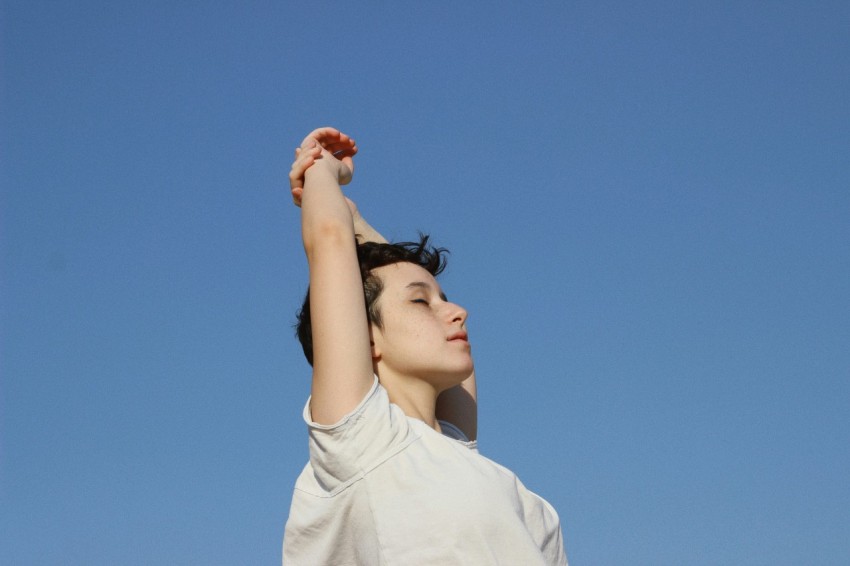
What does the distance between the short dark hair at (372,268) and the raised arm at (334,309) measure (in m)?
0.40

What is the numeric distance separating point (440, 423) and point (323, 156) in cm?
129

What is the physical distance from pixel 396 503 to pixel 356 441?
0.81 ft

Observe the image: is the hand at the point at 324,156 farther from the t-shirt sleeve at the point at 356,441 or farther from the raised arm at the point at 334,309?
the t-shirt sleeve at the point at 356,441

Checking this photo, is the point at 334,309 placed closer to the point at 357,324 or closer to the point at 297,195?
the point at 357,324

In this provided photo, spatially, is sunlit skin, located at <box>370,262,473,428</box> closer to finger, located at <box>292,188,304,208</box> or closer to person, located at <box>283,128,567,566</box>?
person, located at <box>283,128,567,566</box>

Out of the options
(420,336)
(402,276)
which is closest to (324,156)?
(402,276)

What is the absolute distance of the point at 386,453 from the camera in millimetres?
3729

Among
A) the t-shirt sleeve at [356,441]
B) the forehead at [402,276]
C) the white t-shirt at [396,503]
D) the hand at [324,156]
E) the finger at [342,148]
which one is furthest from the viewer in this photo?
the finger at [342,148]

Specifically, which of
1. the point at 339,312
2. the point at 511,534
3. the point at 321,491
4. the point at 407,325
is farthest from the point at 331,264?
the point at 511,534

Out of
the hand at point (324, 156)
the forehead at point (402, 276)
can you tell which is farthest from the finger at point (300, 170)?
the forehead at point (402, 276)

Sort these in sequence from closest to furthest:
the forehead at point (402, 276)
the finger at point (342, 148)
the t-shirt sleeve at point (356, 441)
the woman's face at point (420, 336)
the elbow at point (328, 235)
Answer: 1. the t-shirt sleeve at point (356, 441)
2. the elbow at point (328, 235)
3. the woman's face at point (420, 336)
4. the forehead at point (402, 276)
5. the finger at point (342, 148)

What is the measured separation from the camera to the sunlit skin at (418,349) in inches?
168

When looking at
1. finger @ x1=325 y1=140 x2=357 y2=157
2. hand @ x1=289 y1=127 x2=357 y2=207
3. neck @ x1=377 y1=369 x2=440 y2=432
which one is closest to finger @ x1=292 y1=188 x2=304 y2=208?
hand @ x1=289 y1=127 x2=357 y2=207

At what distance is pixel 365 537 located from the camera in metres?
3.70
